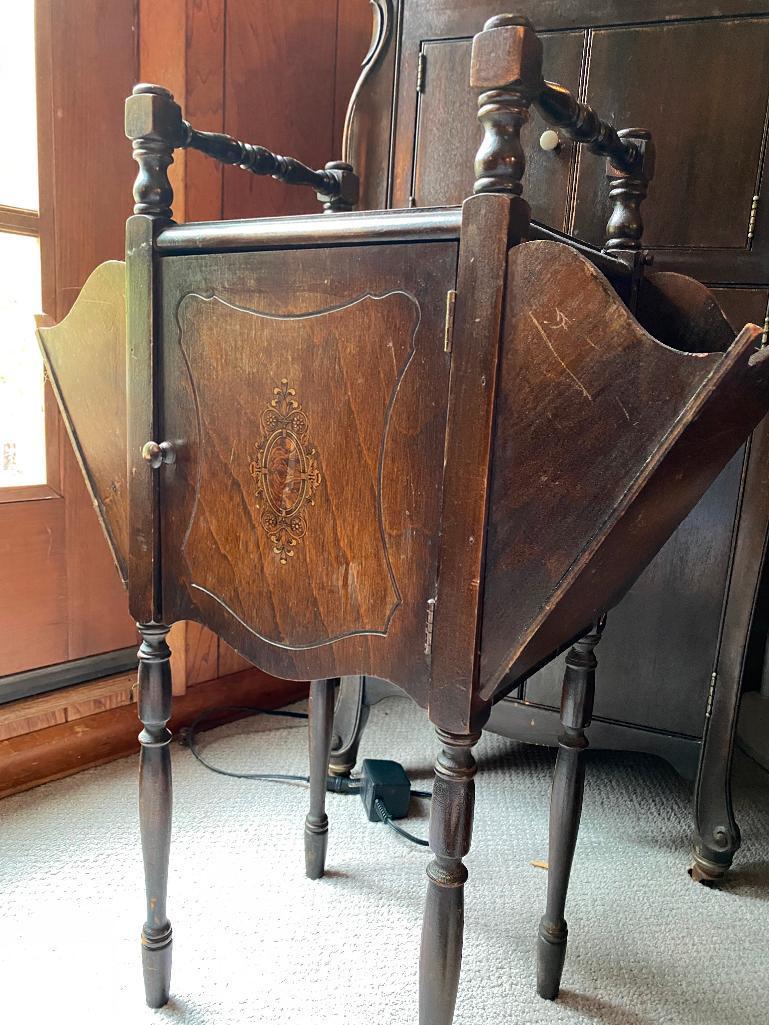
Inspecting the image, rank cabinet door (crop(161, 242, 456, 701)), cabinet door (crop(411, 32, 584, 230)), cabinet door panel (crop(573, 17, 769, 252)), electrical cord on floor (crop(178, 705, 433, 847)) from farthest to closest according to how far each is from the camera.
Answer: electrical cord on floor (crop(178, 705, 433, 847)), cabinet door (crop(411, 32, 584, 230)), cabinet door panel (crop(573, 17, 769, 252)), cabinet door (crop(161, 242, 456, 701))

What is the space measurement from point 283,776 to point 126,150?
1.21m

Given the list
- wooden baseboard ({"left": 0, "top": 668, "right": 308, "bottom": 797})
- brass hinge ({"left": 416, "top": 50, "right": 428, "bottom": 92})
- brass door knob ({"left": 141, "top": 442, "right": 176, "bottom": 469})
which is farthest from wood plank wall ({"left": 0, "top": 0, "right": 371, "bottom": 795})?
brass door knob ({"left": 141, "top": 442, "right": 176, "bottom": 469})

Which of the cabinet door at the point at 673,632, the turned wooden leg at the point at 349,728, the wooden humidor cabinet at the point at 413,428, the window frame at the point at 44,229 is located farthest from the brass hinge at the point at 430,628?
the window frame at the point at 44,229

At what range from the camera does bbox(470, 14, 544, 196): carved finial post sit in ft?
2.18

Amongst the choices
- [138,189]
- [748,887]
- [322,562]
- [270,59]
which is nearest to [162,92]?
[138,189]

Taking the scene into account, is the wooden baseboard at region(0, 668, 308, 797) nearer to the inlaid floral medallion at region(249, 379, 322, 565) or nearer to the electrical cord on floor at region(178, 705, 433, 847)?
the electrical cord on floor at region(178, 705, 433, 847)

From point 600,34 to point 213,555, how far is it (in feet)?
3.27

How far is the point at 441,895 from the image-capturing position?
0.78m

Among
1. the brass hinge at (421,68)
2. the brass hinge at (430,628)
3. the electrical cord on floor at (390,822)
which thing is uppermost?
the brass hinge at (421,68)

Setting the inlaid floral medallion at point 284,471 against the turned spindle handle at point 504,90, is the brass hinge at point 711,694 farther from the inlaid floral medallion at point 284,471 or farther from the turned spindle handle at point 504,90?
the turned spindle handle at point 504,90

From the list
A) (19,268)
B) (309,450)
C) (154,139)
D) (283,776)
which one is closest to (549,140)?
(154,139)

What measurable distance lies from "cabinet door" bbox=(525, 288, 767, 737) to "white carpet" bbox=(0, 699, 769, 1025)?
→ 0.77ft

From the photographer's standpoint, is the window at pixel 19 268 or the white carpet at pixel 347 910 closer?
the white carpet at pixel 347 910

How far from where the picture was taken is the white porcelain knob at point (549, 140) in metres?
1.34
